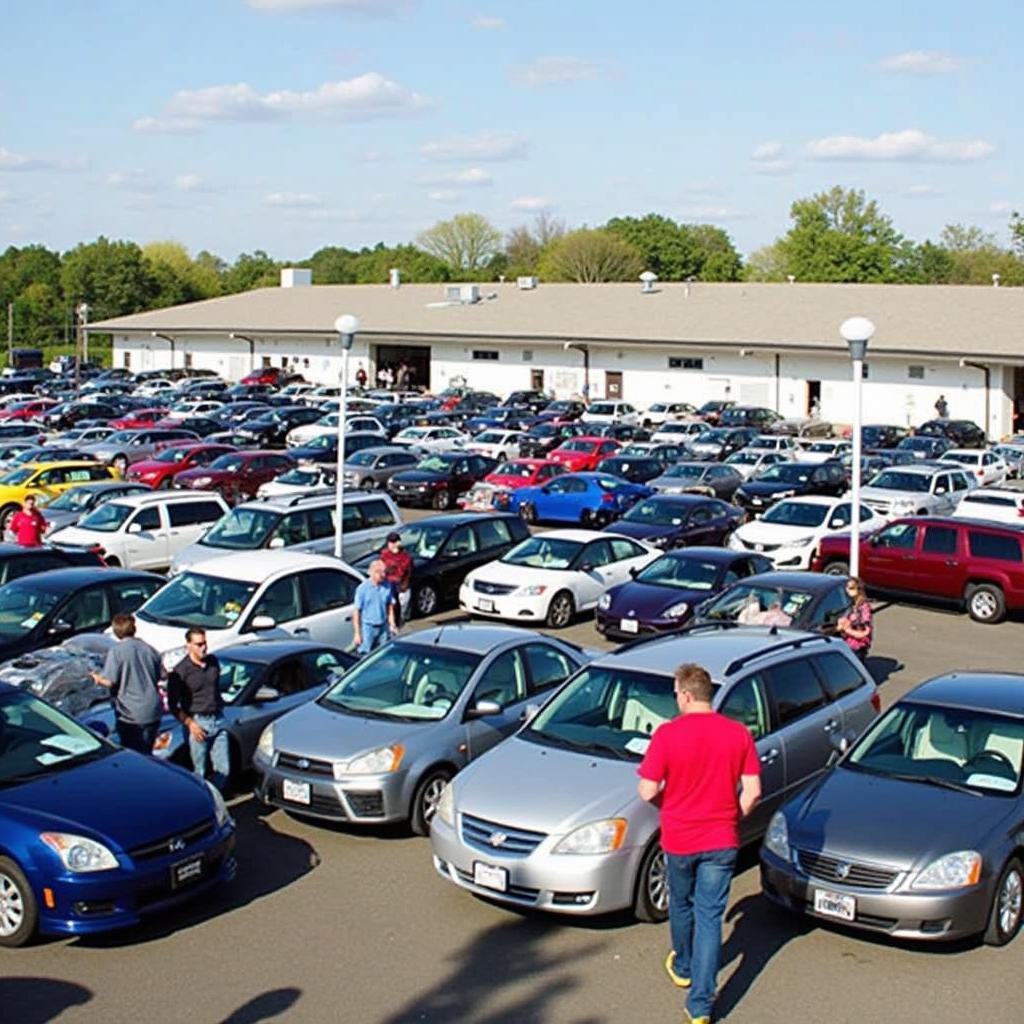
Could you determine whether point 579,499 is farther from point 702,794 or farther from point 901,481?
point 702,794

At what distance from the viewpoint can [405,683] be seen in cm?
1206

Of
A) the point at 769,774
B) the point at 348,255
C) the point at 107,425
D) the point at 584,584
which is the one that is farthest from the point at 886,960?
the point at 348,255

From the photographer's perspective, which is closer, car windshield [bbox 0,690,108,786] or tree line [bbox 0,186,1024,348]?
car windshield [bbox 0,690,108,786]

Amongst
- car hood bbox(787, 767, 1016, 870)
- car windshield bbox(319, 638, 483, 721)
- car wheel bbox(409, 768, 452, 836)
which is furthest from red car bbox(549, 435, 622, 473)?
car hood bbox(787, 767, 1016, 870)

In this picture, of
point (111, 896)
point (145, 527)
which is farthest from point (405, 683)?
point (145, 527)

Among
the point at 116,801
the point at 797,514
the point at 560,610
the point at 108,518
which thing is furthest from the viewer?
the point at 797,514

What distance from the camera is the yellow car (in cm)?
2886

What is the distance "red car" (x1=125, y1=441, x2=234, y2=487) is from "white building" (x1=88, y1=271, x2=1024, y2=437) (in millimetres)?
27717

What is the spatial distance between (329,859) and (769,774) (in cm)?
331

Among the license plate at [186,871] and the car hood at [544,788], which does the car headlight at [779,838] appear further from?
the license plate at [186,871]

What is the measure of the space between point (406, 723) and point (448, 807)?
6.13ft

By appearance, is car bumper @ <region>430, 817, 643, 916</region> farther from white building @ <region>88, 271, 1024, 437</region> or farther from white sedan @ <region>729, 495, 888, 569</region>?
white building @ <region>88, 271, 1024, 437</region>

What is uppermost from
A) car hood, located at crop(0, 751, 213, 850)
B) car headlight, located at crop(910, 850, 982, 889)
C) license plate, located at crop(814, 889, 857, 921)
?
car hood, located at crop(0, 751, 213, 850)

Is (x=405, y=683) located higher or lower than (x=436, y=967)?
higher
